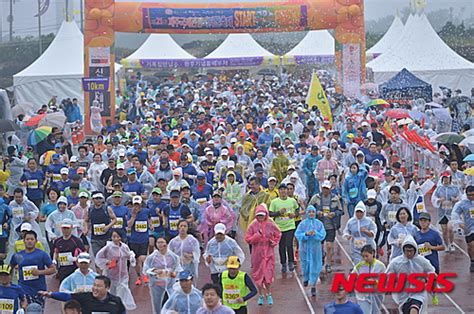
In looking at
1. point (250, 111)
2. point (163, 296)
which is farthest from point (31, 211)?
point (250, 111)

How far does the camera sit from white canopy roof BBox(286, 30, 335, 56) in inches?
1951

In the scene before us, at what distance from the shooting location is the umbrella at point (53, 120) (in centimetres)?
2442

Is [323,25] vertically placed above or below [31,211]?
above

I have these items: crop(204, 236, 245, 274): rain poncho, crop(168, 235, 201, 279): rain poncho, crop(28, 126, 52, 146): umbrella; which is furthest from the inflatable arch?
crop(204, 236, 245, 274): rain poncho

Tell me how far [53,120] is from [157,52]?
26562 millimetres

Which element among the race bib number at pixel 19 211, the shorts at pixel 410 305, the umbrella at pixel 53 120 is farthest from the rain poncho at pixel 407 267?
the umbrella at pixel 53 120

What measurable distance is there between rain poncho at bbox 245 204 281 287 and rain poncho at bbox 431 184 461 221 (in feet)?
11.9

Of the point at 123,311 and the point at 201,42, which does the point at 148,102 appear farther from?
the point at 201,42

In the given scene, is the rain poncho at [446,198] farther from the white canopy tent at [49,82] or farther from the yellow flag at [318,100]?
the white canopy tent at [49,82]

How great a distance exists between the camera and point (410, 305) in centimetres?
1024

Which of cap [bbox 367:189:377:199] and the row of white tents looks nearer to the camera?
cap [bbox 367:189:377:199]

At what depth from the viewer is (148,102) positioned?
1457 inches

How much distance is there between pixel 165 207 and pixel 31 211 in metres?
2.03

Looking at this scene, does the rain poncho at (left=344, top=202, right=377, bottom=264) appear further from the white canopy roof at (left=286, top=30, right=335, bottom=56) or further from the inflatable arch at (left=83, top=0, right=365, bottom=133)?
the white canopy roof at (left=286, top=30, right=335, bottom=56)
